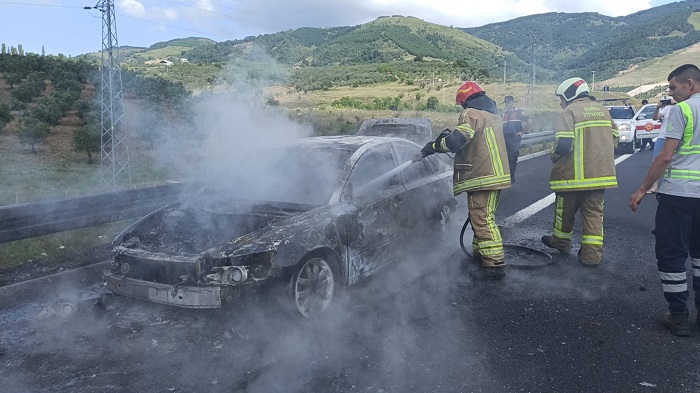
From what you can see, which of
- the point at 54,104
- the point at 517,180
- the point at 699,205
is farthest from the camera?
the point at 54,104

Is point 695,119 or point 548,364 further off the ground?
point 695,119

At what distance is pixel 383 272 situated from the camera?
17.1 ft

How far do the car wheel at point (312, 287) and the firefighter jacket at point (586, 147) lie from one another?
2.93m

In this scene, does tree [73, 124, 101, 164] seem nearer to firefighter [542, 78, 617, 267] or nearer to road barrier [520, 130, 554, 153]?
road barrier [520, 130, 554, 153]

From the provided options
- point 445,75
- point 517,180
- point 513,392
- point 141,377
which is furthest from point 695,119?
point 445,75

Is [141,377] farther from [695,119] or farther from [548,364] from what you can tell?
[695,119]

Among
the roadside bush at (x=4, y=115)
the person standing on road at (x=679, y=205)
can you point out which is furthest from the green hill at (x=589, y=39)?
the person standing on road at (x=679, y=205)

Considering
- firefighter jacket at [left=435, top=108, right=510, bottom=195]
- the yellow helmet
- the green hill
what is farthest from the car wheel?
the green hill

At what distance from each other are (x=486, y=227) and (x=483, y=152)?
767mm

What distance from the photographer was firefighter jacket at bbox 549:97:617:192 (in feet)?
18.1

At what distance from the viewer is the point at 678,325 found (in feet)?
12.8

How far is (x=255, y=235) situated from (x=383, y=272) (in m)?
1.68

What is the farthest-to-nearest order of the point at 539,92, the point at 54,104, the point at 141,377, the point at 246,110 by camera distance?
the point at 539,92 < the point at 54,104 < the point at 246,110 < the point at 141,377

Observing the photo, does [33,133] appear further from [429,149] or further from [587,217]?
Answer: [587,217]
